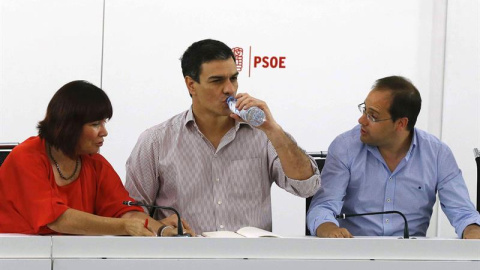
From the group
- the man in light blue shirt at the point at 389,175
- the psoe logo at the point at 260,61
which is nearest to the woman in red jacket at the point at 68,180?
the man in light blue shirt at the point at 389,175

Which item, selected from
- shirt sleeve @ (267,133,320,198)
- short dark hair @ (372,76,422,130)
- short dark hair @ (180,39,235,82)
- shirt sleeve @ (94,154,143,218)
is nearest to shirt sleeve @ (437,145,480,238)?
short dark hair @ (372,76,422,130)

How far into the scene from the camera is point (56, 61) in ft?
14.3

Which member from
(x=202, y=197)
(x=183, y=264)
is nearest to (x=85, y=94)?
(x=202, y=197)

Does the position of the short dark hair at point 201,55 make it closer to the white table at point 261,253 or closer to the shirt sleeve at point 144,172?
the shirt sleeve at point 144,172

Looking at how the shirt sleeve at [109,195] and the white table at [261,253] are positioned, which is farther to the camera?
the shirt sleeve at [109,195]

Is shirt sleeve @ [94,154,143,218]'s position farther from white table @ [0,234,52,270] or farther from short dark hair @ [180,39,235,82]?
white table @ [0,234,52,270]

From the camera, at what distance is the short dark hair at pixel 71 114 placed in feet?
8.38

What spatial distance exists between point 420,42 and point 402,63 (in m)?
0.15

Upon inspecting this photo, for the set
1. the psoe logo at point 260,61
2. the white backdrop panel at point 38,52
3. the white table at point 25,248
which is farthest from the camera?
the psoe logo at point 260,61

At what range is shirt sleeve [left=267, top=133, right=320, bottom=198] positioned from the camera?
2.71 metres

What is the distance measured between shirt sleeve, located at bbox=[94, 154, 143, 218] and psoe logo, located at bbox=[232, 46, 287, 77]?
1.87m

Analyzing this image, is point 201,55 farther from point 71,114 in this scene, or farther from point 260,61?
point 260,61

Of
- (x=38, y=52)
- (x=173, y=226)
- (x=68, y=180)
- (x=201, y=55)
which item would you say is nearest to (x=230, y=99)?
(x=201, y=55)

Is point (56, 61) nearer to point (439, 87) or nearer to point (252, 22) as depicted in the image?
point (252, 22)
